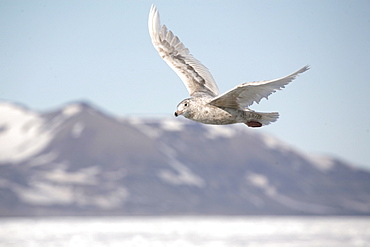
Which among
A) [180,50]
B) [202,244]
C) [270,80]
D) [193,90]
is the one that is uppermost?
[202,244]

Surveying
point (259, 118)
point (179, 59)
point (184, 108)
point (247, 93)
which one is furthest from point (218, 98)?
point (179, 59)

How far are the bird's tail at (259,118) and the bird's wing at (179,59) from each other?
1.93m

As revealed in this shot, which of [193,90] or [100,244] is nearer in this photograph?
[193,90]

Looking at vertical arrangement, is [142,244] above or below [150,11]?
above

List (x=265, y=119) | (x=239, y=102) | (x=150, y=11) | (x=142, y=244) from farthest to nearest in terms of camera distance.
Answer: (x=142, y=244)
(x=150, y=11)
(x=265, y=119)
(x=239, y=102)

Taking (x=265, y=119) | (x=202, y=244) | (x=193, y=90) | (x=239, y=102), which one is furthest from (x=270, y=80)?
(x=202, y=244)

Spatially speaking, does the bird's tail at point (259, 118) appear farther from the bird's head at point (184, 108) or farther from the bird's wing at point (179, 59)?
the bird's wing at point (179, 59)

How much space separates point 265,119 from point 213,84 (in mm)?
2256

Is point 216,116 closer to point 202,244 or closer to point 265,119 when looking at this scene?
point 265,119

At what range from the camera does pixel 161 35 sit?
45.4 feet

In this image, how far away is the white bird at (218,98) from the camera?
9.91 meters

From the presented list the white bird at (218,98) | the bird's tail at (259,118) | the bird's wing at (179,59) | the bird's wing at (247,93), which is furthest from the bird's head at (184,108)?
the bird's wing at (179,59)

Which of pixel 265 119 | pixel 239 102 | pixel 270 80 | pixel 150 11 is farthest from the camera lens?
pixel 150 11

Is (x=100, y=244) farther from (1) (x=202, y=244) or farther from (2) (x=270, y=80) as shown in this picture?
(2) (x=270, y=80)
